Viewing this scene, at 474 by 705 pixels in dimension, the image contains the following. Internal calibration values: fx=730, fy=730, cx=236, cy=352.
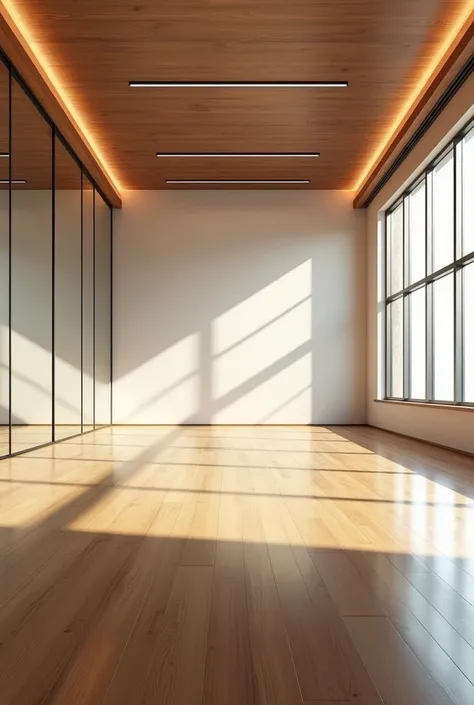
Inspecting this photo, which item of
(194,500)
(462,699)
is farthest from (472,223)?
(462,699)

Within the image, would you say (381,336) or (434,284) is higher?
(434,284)

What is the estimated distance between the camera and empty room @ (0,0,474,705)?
5.25 ft

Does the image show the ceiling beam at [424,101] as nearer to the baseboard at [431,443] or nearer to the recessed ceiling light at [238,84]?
the recessed ceiling light at [238,84]

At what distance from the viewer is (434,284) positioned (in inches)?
278

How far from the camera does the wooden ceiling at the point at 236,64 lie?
508 centimetres

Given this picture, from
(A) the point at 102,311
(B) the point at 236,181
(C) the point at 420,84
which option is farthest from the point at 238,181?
(C) the point at 420,84

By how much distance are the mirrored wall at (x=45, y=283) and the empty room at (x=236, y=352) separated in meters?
0.04

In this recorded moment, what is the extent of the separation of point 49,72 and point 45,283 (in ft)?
5.68

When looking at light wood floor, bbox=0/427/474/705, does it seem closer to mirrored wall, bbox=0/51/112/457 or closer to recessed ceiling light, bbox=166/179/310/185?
mirrored wall, bbox=0/51/112/457

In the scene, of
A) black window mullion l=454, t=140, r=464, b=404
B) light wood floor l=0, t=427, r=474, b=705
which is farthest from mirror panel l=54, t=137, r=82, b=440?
black window mullion l=454, t=140, r=464, b=404

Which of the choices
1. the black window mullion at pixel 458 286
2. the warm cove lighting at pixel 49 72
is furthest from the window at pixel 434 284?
the warm cove lighting at pixel 49 72

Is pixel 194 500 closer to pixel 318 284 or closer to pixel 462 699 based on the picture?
pixel 462 699

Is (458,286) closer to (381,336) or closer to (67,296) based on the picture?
(381,336)

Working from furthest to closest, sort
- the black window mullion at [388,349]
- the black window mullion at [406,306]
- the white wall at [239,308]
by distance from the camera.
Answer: the white wall at [239,308] → the black window mullion at [388,349] → the black window mullion at [406,306]
